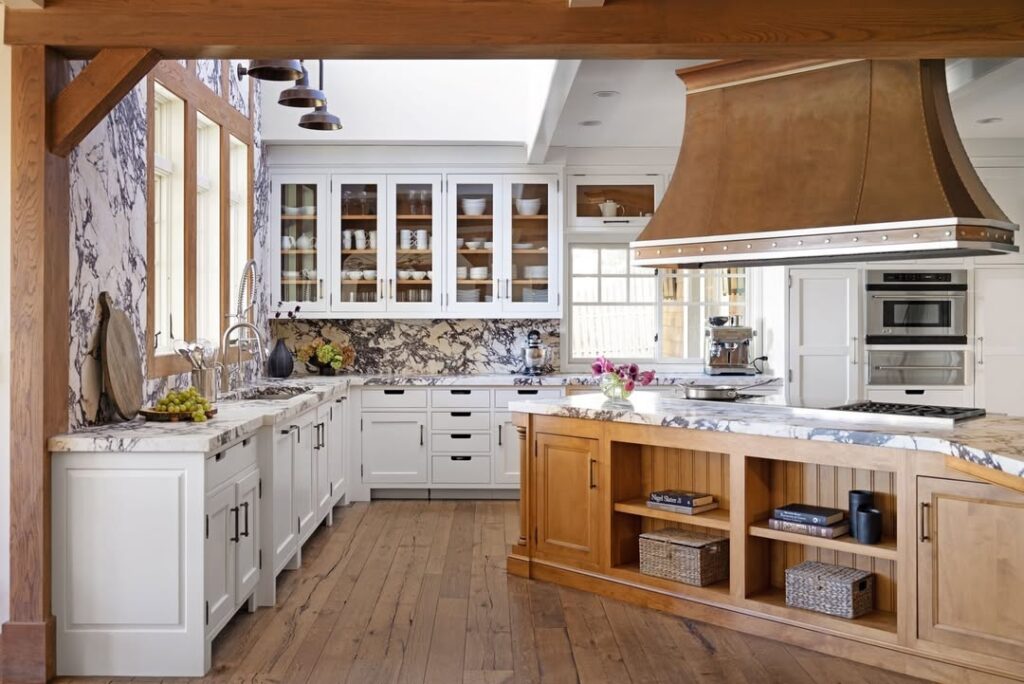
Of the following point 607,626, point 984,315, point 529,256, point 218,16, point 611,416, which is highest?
point 218,16

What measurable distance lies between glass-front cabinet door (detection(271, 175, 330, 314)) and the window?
6.01ft

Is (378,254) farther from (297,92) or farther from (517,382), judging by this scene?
(297,92)

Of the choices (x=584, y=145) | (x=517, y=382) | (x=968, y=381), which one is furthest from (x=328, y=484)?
(x=968, y=381)

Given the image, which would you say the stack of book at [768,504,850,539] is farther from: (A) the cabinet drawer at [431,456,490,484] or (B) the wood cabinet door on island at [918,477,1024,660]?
(A) the cabinet drawer at [431,456,490,484]

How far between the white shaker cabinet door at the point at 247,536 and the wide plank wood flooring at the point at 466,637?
16cm

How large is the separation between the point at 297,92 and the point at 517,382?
105 inches

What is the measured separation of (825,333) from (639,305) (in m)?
1.36

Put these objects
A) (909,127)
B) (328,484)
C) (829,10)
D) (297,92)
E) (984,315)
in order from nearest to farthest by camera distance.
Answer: (829,10) → (909,127) → (297,92) → (328,484) → (984,315)

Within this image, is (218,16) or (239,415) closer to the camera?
(218,16)

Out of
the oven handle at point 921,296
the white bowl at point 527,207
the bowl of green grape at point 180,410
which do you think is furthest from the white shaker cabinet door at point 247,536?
the oven handle at point 921,296

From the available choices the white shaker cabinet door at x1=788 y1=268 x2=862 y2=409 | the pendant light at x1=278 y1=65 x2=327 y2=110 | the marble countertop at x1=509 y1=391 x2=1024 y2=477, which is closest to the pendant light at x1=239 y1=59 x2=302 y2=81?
the pendant light at x1=278 y1=65 x2=327 y2=110

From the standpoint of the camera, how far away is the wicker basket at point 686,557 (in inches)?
166

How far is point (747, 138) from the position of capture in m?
4.39

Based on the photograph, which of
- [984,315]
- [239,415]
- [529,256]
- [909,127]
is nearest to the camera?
[909,127]
